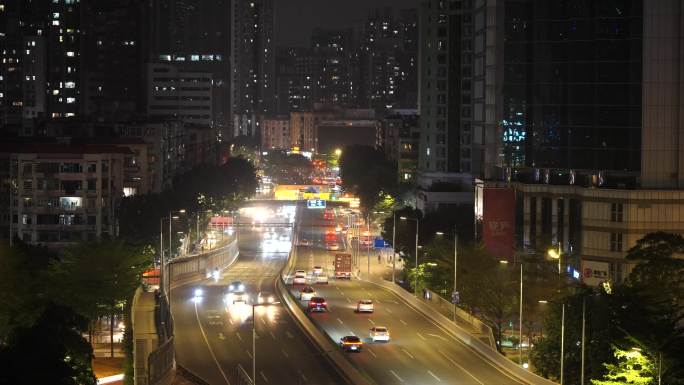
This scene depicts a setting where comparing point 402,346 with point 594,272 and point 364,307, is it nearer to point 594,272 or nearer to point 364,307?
point 364,307

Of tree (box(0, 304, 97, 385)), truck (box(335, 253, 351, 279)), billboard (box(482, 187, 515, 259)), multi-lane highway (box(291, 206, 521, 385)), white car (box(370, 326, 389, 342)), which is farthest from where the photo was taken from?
truck (box(335, 253, 351, 279))

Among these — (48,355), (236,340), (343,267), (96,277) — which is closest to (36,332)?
(48,355)

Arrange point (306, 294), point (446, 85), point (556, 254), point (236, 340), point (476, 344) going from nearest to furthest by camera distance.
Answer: point (476, 344) → point (236, 340) → point (556, 254) → point (306, 294) → point (446, 85)

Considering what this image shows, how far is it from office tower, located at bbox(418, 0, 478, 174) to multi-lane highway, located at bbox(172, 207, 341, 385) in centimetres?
5844

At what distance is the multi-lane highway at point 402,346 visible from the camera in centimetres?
6975

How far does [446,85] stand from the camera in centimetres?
17712

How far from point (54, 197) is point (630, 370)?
303ft

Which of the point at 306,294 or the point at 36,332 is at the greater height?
the point at 36,332

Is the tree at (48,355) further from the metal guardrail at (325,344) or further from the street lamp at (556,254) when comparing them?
the street lamp at (556,254)

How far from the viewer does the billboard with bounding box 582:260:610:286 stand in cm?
9494

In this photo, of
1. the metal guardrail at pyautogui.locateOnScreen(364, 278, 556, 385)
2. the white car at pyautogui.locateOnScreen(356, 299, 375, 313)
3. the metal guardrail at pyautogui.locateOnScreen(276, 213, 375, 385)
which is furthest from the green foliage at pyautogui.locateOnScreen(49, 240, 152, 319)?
the metal guardrail at pyautogui.locateOnScreen(364, 278, 556, 385)

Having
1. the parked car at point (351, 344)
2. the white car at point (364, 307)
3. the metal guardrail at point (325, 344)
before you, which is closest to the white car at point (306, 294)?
the metal guardrail at point (325, 344)

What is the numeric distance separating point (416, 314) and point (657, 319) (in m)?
31.0

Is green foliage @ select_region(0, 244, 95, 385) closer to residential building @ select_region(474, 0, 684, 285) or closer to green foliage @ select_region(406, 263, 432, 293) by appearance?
green foliage @ select_region(406, 263, 432, 293)
